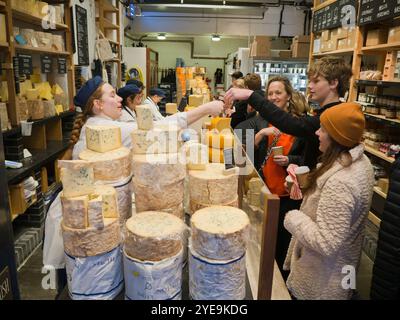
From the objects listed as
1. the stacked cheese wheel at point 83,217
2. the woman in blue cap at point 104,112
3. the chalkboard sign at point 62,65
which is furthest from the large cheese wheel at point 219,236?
the chalkboard sign at point 62,65

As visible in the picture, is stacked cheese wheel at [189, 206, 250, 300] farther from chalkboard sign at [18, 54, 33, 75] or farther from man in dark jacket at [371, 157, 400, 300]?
chalkboard sign at [18, 54, 33, 75]

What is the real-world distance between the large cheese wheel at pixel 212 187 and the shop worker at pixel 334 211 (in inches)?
16.1

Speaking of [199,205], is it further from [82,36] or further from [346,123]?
[82,36]

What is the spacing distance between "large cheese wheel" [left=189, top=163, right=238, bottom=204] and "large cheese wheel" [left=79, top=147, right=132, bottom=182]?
0.28 meters

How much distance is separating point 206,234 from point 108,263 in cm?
36

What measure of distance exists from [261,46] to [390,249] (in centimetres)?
665

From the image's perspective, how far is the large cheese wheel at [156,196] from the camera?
1331mm

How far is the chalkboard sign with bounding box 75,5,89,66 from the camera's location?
5.24m

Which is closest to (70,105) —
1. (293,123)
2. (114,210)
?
(293,123)

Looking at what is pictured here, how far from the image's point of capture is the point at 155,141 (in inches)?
57.2

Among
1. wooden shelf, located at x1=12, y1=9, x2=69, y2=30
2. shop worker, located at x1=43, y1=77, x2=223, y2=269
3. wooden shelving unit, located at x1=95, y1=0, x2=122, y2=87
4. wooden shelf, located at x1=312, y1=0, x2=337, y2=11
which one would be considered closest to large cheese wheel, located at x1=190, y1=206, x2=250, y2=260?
shop worker, located at x1=43, y1=77, x2=223, y2=269

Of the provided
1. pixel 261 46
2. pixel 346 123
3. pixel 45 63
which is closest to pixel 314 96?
pixel 346 123

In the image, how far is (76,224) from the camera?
1116 mm

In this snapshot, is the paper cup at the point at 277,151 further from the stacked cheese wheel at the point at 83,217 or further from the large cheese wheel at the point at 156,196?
the stacked cheese wheel at the point at 83,217
